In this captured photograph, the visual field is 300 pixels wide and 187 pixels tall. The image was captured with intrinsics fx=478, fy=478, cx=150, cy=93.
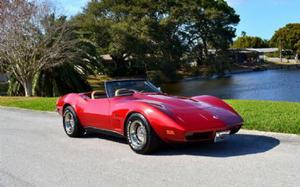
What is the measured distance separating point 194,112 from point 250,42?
470 ft

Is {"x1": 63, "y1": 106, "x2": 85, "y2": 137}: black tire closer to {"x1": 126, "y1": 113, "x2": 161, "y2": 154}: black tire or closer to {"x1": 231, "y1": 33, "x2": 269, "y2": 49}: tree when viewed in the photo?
{"x1": 126, "y1": 113, "x2": 161, "y2": 154}: black tire

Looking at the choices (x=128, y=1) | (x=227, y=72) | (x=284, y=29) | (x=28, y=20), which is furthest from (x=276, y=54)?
(x=28, y=20)

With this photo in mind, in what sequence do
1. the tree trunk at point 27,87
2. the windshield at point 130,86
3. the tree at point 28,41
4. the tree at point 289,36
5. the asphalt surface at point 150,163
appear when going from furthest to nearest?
the tree at point 289,36 < the tree trunk at point 27,87 < the tree at point 28,41 < the windshield at point 130,86 < the asphalt surface at point 150,163

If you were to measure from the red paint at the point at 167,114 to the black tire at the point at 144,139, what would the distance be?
0.27 ft

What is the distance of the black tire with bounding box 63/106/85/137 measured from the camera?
968cm

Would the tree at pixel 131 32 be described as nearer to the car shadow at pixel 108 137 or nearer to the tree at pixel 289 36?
→ the car shadow at pixel 108 137

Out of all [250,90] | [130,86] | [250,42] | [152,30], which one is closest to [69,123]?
[130,86]

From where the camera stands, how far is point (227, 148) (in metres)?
7.95

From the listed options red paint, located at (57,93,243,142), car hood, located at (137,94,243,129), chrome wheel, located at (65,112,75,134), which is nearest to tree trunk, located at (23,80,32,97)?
chrome wheel, located at (65,112,75,134)

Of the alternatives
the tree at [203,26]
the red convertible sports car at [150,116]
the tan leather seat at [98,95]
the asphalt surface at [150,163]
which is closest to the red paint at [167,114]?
the red convertible sports car at [150,116]

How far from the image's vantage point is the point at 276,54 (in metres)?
123

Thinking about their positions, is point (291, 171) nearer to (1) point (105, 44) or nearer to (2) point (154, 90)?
(2) point (154, 90)

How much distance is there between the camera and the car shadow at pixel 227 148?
24.9 ft

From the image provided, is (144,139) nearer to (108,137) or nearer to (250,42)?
(108,137)
